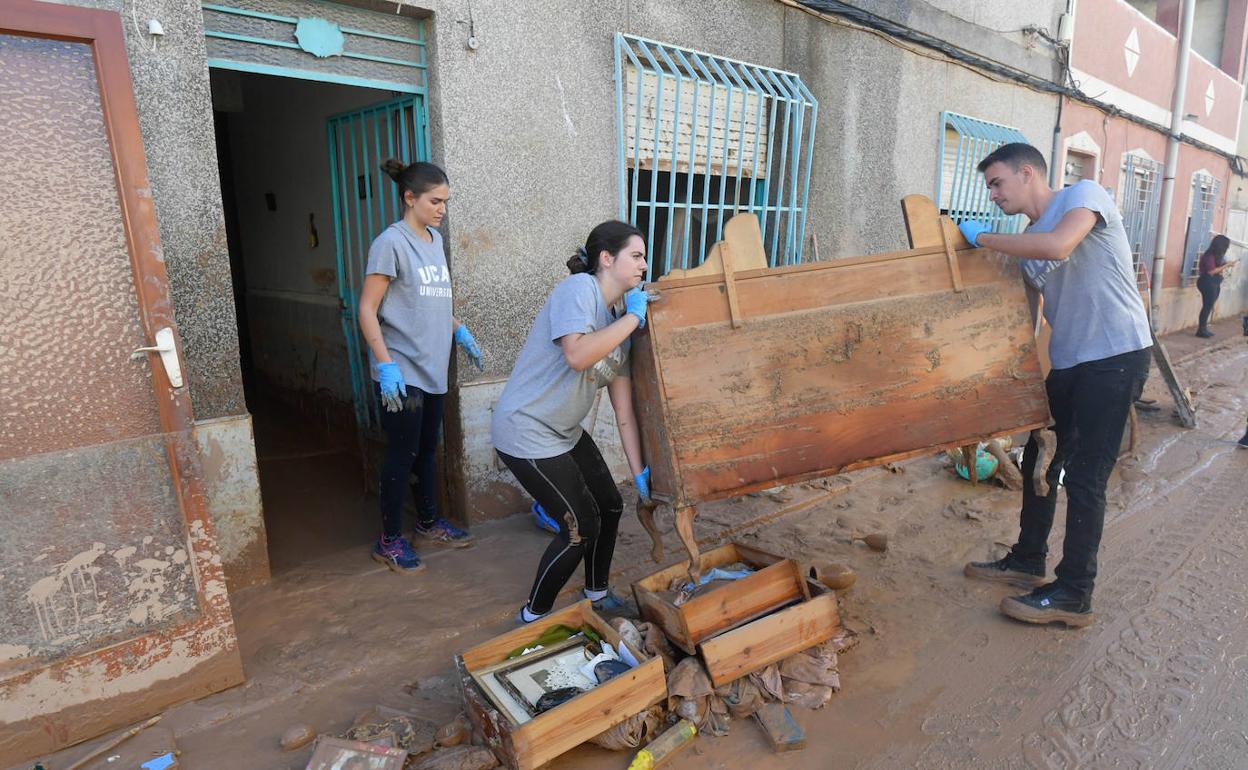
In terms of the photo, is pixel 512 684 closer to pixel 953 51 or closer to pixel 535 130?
pixel 535 130

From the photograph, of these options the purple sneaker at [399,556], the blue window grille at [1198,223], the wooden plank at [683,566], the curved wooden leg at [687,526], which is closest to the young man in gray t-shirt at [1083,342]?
the wooden plank at [683,566]

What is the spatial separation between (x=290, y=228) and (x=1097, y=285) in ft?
17.5

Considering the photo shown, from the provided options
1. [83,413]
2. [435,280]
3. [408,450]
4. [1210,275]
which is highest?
[435,280]

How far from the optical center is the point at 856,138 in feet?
19.5

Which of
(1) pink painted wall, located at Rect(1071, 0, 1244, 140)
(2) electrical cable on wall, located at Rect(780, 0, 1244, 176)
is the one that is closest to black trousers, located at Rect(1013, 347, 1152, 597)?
(2) electrical cable on wall, located at Rect(780, 0, 1244, 176)

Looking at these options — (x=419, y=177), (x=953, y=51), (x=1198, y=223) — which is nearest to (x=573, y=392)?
(x=419, y=177)

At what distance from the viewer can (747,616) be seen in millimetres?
2748

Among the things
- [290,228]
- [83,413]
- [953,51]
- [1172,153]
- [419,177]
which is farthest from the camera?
[1172,153]

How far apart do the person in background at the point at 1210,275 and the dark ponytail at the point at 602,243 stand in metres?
13.3

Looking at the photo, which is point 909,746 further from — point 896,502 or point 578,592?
point 896,502

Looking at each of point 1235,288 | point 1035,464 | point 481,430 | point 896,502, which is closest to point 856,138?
point 896,502

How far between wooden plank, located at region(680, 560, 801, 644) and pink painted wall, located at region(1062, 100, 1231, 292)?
8272 millimetres

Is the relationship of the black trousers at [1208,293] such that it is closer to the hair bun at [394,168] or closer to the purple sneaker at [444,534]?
the purple sneaker at [444,534]

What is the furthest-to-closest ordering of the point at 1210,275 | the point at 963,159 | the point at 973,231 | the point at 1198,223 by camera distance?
1. the point at 1198,223
2. the point at 1210,275
3. the point at 963,159
4. the point at 973,231
